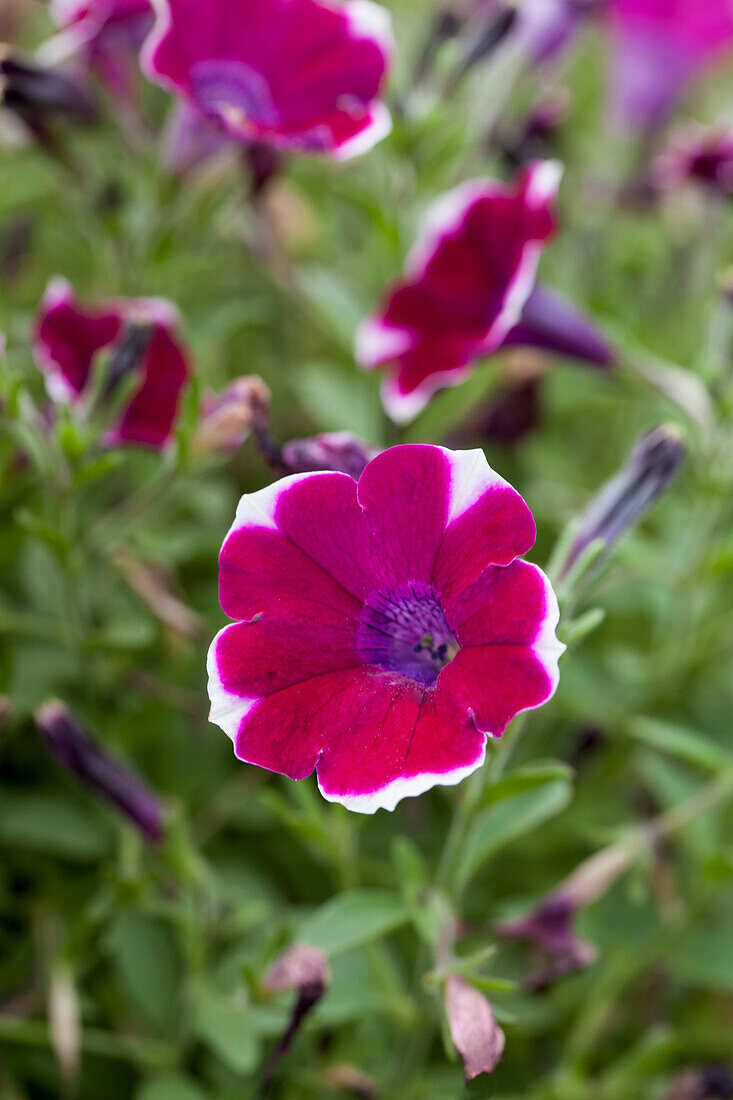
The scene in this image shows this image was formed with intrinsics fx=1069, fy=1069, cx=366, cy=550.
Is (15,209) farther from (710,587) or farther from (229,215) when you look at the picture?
(710,587)

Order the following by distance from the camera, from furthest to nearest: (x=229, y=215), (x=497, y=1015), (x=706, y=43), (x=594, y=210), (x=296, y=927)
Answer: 1. (x=706, y=43)
2. (x=594, y=210)
3. (x=229, y=215)
4. (x=296, y=927)
5. (x=497, y=1015)

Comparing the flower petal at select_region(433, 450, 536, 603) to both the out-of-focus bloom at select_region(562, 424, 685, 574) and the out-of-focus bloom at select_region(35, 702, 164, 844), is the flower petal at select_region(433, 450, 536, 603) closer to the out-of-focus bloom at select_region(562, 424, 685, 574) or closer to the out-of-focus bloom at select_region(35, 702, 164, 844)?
the out-of-focus bloom at select_region(562, 424, 685, 574)

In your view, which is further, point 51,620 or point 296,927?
point 51,620

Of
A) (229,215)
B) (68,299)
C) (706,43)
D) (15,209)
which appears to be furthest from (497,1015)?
(706,43)

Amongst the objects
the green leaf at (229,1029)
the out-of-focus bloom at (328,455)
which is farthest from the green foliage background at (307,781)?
the out-of-focus bloom at (328,455)

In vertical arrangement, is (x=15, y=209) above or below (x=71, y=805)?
above

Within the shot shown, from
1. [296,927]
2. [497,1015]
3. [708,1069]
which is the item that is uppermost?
[497,1015]

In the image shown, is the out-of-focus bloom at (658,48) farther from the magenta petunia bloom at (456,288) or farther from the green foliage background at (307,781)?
the magenta petunia bloom at (456,288)
